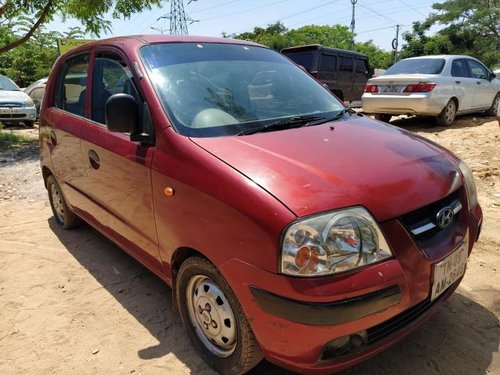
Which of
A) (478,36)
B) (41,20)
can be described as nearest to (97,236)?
(41,20)

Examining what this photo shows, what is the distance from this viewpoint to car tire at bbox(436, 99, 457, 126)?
8.76 m

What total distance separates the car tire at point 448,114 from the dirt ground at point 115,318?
15.1ft

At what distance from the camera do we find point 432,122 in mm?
9453

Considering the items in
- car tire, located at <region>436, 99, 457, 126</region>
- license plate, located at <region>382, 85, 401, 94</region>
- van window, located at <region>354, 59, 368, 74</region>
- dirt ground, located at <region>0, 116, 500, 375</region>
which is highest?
van window, located at <region>354, 59, 368, 74</region>

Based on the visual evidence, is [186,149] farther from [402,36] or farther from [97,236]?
[402,36]

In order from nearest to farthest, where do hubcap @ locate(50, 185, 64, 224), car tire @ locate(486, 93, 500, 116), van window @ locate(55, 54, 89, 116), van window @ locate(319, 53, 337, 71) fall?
van window @ locate(55, 54, 89, 116) → hubcap @ locate(50, 185, 64, 224) → car tire @ locate(486, 93, 500, 116) → van window @ locate(319, 53, 337, 71)

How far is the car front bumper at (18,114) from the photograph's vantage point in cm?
1116

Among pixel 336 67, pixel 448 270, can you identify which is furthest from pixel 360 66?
pixel 448 270

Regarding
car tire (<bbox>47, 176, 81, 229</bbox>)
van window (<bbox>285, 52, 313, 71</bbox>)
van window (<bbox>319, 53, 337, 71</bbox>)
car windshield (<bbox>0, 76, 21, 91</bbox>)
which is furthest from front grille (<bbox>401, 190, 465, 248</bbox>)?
car windshield (<bbox>0, 76, 21, 91</bbox>)

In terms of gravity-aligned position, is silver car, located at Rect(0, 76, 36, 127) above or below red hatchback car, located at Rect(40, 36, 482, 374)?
below

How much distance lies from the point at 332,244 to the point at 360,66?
1202cm

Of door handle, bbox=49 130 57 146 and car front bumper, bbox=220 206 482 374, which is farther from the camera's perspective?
door handle, bbox=49 130 57 146

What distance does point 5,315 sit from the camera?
3.01 m

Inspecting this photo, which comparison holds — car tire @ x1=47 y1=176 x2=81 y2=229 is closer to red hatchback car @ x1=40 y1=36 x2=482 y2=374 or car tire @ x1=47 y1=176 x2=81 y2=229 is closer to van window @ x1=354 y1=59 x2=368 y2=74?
red hatchback car @ x1=40 y1=36 x2=482 y2=374
